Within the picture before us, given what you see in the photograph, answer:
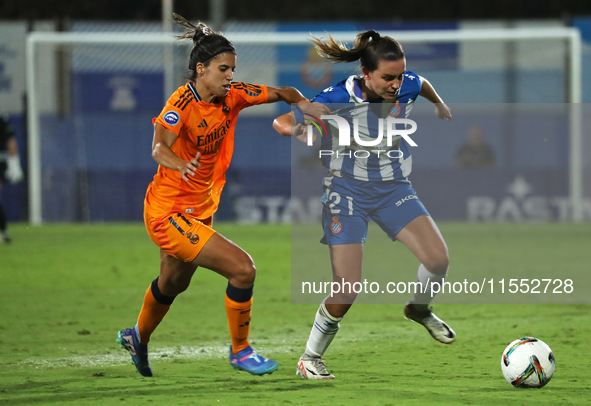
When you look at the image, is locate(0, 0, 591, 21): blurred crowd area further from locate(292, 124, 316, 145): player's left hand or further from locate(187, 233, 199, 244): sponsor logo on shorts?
locate(187, 233, 199, 244): sponsor logo on shorts

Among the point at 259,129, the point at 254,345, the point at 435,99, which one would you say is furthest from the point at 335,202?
the point at 259,129

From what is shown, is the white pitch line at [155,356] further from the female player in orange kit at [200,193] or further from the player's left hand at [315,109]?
the player's left hand at [315,109]

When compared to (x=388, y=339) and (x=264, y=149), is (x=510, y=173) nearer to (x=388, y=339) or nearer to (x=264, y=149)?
(x=264, y=149)

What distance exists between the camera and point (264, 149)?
18047 millimetres

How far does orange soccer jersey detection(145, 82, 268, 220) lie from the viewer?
459 centimetres

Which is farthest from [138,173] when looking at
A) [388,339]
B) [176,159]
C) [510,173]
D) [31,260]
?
[176,159]

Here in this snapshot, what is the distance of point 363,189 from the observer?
4934 millimetres

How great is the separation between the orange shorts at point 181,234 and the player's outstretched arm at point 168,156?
0.39 metres

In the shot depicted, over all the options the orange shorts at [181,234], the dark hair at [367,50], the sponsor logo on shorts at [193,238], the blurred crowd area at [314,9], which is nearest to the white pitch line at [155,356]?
the orange shorts at [181,234]

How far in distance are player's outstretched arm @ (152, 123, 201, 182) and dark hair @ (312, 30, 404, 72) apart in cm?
118

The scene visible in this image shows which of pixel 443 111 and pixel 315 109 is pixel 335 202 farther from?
pixel 443 111

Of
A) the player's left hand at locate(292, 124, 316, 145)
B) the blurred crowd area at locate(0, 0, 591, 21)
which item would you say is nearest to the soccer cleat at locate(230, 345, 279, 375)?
the player's left hand at locate(292, 124, 316, 145)

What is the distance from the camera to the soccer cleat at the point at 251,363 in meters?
4.73

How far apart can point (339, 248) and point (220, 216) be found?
12.7 m
